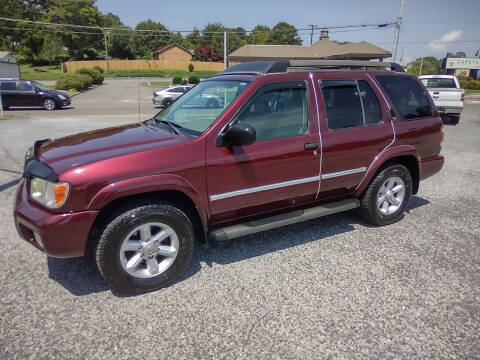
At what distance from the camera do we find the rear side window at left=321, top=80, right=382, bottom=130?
3699 millimetres

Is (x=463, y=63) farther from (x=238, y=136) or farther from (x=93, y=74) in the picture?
(x=238, y=136)

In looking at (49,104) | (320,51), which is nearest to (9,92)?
(49,104)

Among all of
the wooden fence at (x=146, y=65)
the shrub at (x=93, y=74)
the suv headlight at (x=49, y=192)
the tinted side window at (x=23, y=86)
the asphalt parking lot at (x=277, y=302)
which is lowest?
the asphalt parking lot at (x=277, y=302)

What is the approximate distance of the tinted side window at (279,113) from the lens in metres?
3.30

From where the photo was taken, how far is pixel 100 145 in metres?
3.06

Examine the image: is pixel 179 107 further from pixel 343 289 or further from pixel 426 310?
pixel 426 310

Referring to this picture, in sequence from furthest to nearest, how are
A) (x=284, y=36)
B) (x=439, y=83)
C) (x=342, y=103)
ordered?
(x=284, y=36) < (x=439, y=83) < (x=342, y=103)

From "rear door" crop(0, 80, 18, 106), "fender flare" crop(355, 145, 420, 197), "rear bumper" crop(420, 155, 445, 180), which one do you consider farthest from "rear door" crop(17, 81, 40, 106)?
"rear bumper" crop(420, 155, 445, 180)

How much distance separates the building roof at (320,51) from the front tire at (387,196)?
22.6 m

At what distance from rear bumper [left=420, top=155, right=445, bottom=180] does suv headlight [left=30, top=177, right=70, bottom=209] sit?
13.8 feet

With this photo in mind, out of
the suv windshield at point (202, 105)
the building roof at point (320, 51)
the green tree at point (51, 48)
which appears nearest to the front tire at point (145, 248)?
the suv windshield at point (202, 105)

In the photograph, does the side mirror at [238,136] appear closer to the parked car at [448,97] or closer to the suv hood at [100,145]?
the suv hood at [100,145]

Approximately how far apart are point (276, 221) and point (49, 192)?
204cm

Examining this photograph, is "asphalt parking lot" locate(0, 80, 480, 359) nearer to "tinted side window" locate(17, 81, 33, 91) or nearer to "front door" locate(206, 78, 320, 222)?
"front door" locate(206, 78, 320, 222)
